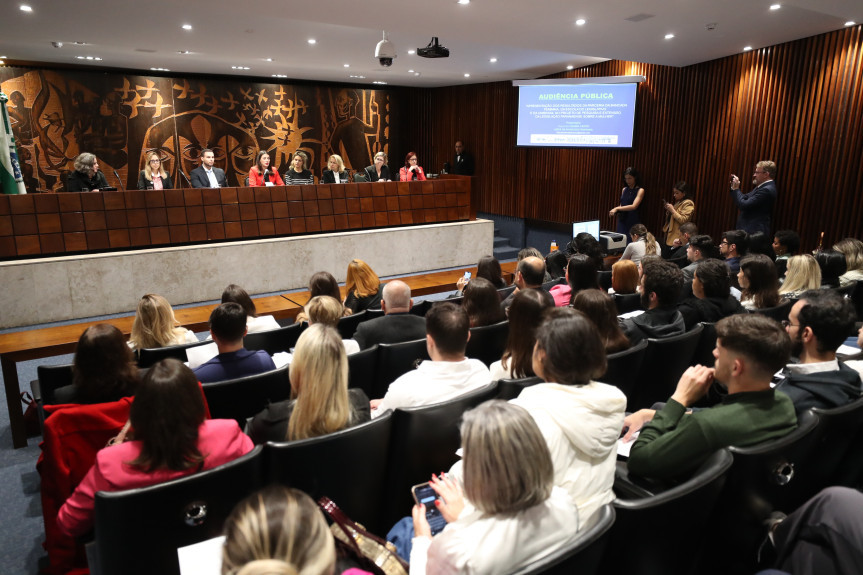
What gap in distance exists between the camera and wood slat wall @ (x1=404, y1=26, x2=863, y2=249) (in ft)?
18.2

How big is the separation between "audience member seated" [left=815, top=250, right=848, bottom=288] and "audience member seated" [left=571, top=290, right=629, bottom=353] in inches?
96.7

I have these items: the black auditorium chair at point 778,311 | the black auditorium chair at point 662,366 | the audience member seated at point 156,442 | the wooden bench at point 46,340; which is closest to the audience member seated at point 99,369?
the audience member seated at point 156,442

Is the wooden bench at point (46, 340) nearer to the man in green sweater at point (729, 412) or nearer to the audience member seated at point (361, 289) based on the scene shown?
the audience member seated at point (361, 289)

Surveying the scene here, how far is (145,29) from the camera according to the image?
6051mm

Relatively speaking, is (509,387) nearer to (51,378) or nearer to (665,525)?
(665,525)

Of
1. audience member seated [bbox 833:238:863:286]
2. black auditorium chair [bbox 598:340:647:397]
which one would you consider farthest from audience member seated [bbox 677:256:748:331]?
audience member seated [bbox 833:238:863:286]

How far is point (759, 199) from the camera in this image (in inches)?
231

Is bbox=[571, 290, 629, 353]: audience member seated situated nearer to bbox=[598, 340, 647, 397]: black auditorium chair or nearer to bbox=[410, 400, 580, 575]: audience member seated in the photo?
bbox=[598, 340, 647, 397]: black auditorium chair

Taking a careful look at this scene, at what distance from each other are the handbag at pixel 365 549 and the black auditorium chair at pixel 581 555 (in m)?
0.34

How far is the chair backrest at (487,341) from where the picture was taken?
3.14 metres

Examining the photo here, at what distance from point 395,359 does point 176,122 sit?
8567mm

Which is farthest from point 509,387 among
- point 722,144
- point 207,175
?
point 207,175

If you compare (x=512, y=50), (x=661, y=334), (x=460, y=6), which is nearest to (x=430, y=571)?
(x=661, y=334)

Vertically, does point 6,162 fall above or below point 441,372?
above
